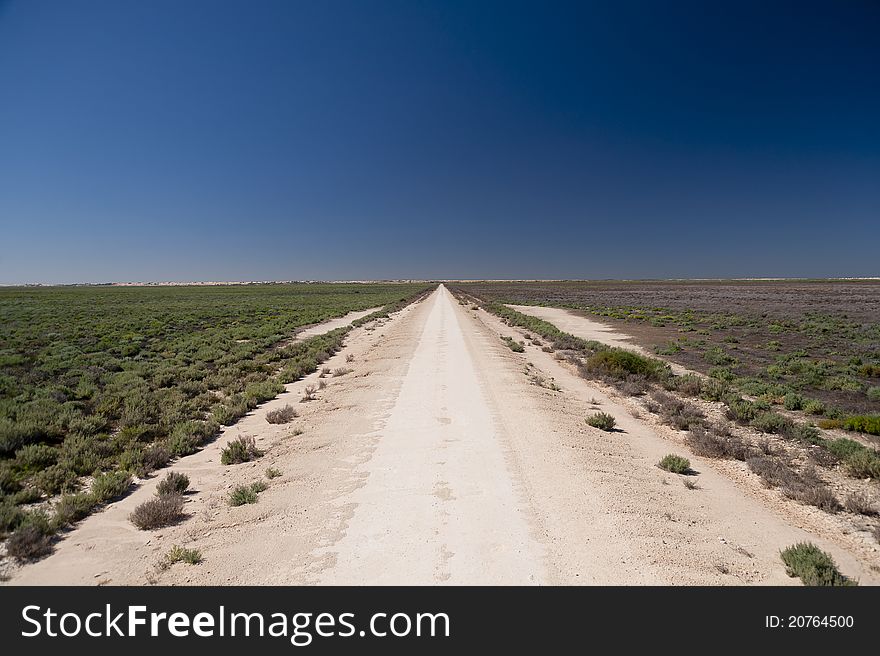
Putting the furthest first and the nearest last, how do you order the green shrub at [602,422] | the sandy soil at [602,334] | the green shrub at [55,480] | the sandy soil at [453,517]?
the sandy soil at [602,334]
the green shrub at [602,422]
the green shrub at [55,480]
the sandy soil at [453,517]

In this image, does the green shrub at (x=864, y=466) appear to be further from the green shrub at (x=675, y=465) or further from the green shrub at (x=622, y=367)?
the green shrub at (x=622, y=367)

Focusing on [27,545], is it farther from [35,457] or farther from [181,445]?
[35,457]

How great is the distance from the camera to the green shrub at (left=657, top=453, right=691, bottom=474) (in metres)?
7.46

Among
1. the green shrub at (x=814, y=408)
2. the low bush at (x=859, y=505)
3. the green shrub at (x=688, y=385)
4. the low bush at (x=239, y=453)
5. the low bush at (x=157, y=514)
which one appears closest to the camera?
the low bush at (x=157, y=514)

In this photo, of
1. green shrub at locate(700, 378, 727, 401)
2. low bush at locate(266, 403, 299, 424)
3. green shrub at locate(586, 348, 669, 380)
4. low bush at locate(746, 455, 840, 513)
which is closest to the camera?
low bush at locate(746, 455, 840, 513)

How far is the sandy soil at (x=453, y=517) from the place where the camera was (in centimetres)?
445

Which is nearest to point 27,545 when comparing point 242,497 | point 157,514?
point 157,514

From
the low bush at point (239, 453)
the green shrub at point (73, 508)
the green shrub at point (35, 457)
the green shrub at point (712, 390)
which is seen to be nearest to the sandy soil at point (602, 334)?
the green shrub at point (712, 390)

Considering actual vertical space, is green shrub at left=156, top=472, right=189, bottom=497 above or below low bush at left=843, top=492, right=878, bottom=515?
above

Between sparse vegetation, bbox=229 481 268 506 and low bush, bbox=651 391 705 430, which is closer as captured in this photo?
sparse vegetation, bbox=229 481 268 506

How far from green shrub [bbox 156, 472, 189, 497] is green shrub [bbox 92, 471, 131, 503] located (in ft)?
1.88

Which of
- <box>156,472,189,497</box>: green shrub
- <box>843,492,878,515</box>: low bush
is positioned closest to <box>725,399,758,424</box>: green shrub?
<box>843,492,878,515</box>: low bush

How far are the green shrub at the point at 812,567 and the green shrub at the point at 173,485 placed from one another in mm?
8718

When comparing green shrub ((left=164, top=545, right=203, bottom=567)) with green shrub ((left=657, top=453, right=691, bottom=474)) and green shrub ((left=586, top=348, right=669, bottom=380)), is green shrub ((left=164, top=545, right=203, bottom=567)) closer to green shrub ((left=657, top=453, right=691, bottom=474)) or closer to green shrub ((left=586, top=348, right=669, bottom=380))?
green shrub ((left=657, top=453, right=691, bottom=474))
